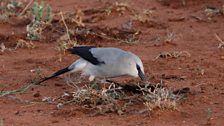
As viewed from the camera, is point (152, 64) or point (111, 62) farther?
point (152, 64)

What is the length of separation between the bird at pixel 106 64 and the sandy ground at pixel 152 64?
26 centimetres

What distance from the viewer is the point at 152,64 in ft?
23.5

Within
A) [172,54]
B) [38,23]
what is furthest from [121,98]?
[38,23]

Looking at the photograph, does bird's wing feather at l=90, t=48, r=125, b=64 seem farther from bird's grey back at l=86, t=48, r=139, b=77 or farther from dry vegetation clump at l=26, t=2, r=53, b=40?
dry vegetation clump at l=26, t=2, r=53, b=40

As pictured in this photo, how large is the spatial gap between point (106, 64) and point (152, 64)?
3.65ft

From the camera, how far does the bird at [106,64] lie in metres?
6.05

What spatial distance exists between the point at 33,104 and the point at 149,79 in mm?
1291

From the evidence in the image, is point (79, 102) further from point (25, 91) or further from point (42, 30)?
point (42, 30)

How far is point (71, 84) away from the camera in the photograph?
641cm

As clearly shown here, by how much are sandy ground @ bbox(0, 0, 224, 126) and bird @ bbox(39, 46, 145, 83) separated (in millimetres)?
261

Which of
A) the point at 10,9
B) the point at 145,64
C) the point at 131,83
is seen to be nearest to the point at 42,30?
the point at 10,9

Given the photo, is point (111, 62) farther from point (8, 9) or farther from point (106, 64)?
point (8, 9)

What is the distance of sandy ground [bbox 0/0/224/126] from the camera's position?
17.4 ft

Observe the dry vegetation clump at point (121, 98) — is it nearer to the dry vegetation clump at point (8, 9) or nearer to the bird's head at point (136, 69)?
the bird's head at point (136, 69)
